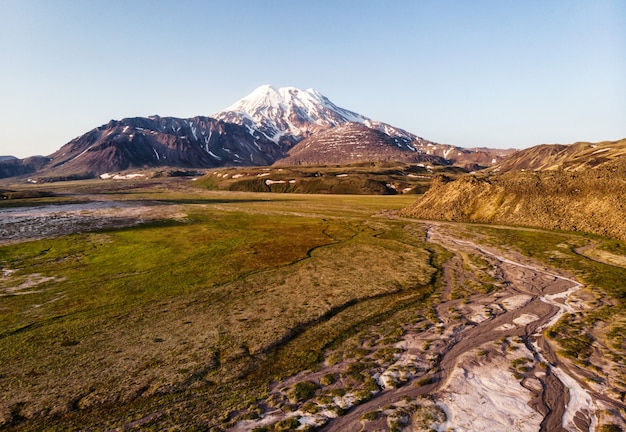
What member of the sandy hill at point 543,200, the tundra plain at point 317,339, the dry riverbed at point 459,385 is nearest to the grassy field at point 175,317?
the tundra plain at point 317,339

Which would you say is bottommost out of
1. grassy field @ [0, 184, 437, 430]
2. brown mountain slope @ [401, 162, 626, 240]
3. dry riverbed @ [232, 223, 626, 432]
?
grassy field @ [0, 184, 437, 430]

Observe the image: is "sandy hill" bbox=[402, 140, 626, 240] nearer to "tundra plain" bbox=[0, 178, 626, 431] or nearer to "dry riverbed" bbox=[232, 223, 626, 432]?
"tundra plain" bbox=[0, 178, 626, 431]

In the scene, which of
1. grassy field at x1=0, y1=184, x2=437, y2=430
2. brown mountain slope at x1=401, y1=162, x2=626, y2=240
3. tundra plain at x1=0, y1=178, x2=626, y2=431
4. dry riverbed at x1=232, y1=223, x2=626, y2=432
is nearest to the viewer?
dry riverbed at x1=232, y1=223, x2=626, y2=432

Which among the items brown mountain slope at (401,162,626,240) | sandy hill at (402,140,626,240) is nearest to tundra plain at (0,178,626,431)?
brown mountain slope at (401,162,626,240)

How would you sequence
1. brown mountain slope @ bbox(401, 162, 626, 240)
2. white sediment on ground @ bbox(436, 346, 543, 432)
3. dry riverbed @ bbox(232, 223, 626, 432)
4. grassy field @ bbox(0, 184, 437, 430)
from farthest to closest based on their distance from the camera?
brown mountain slope @ bbox(401, 162, 626, 240)
grassy field @ bbox(0, 184, 437, 430)
dry riverbed @ bbox(232, 223, 626, 432)
white sediment on ground @ bbox(436, 346, 543, 432)

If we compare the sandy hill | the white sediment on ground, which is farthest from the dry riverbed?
the sandy hill

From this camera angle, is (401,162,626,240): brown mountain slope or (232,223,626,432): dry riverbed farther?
(401,162,626,240): brown mountain slope

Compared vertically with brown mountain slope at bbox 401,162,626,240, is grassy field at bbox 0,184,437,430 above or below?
below

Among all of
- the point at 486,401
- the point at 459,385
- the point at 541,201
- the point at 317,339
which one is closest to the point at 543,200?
the point at 541,201

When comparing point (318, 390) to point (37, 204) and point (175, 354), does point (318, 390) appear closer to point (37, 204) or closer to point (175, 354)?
point (175, 354)
